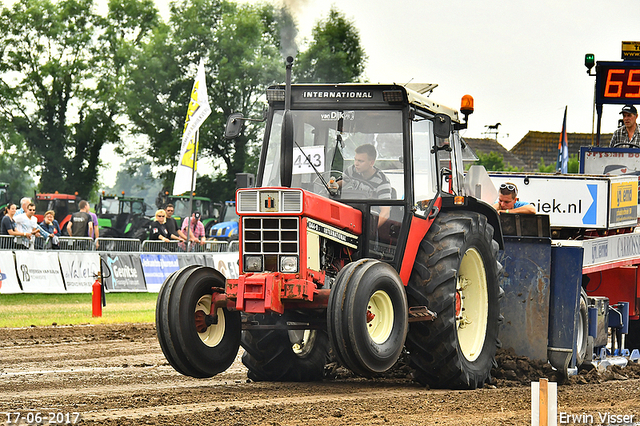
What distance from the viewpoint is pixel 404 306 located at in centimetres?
695

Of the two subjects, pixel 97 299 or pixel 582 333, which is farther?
pixel 97 299

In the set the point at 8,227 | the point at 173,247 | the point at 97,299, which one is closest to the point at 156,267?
the point at 173,247

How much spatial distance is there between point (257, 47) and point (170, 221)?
2640 centimetres

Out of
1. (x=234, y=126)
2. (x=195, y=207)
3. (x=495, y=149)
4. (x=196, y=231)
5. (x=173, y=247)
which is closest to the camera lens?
(x=234, y=126)

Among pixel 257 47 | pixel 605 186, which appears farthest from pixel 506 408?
pixel 257 47

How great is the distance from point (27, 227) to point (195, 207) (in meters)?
19.1

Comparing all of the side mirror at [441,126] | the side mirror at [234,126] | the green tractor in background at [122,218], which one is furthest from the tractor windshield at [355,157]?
the green tractor in background at [122,218]

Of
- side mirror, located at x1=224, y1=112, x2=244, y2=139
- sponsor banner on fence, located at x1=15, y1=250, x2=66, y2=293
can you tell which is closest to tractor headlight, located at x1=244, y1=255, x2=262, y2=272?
side mirror, located at x1=224, y1=112, x2=244, y2=139

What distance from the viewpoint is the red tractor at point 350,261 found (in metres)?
6.80

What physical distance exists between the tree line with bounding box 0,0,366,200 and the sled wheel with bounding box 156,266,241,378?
116 feet

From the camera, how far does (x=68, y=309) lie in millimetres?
16312

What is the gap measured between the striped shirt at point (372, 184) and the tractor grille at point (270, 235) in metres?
0.86

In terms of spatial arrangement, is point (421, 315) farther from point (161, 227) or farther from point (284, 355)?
point (161, 227)

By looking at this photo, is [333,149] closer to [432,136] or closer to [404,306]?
[432,136]
